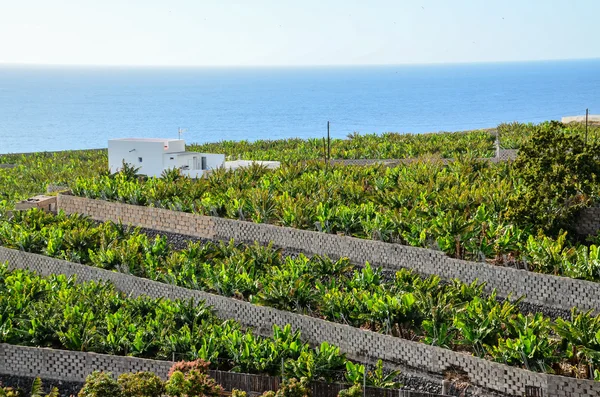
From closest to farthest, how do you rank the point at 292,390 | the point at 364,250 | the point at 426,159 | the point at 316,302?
the point at 292,390 < the point at 316,302 < the point at 364,250 < the point at 426,159

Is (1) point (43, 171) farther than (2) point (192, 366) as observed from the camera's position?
Yes

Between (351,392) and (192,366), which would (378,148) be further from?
(351,392)

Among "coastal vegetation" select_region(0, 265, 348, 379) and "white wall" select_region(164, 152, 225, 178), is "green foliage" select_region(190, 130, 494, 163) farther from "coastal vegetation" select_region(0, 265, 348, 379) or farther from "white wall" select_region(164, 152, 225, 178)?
"coastal vegetation" select_region(0, 265, 348, 379)

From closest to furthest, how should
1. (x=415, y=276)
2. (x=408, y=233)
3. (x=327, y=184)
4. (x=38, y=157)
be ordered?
(x=415, y=276)
(x=408, y=233)
(x=327, y=184)
(x=38, y=157)

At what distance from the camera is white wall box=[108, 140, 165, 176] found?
4412 cm

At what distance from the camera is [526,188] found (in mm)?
27969

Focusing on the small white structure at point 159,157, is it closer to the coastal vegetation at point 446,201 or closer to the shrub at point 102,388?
the coastal vegetation at point 446,201

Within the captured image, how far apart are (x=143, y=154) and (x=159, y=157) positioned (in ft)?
2.90

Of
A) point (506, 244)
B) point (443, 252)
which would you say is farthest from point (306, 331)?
point (506, 244)

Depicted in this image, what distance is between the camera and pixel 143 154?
1748 inches

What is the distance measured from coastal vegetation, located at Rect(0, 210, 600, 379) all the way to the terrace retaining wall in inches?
15.6

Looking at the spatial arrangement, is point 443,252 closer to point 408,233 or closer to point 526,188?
point 408,233

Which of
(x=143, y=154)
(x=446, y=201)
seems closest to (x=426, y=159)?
(x=446, y=201)

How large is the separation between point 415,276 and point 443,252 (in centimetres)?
114
